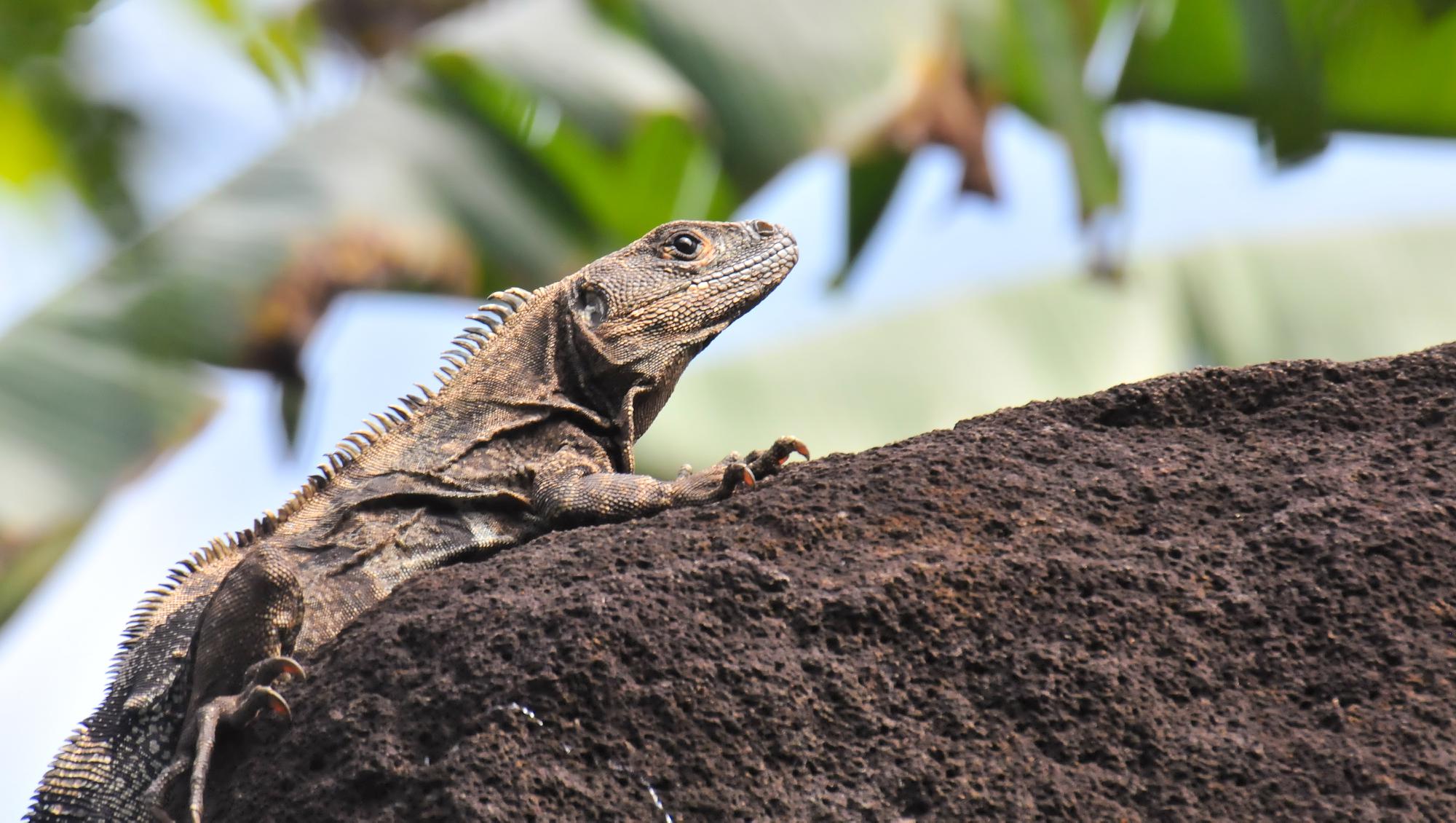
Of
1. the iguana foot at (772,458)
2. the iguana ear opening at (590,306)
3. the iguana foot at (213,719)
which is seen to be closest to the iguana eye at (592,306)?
the iguana ear opening at (590,306)

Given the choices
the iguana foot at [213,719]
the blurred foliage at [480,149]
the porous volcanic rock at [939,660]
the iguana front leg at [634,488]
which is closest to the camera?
the porous volcanic rock at [939,660]

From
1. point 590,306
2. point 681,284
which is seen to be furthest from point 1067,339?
point 590,306

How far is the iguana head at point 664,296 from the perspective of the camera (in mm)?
5945

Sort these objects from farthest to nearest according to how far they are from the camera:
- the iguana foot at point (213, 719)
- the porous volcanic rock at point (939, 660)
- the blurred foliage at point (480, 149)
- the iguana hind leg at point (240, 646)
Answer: the blurred foliage at point (480, 149)
the iguana hind leg at point (240, 646)
the iguana foot at point (213, 719)
the porous volcanic rock at point (939, 660)

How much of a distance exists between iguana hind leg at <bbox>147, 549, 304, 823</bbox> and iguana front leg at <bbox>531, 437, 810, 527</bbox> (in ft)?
2.83

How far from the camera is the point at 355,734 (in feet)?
13.6

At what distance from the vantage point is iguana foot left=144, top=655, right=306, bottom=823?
4324 millimetres

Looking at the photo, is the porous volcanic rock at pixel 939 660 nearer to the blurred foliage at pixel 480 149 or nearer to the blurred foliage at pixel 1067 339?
the blurred foliage at pixel 480 149

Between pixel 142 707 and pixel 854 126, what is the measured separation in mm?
4515

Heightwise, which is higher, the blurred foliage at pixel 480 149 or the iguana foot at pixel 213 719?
the blurred foliage at pixel 480 149

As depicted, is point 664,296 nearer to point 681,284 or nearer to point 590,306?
point 681,284

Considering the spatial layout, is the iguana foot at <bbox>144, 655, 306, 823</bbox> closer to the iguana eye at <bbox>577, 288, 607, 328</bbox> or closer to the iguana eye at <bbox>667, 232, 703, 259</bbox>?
the iguana eye at <bbox>577, 288, 607, 328</bbox>

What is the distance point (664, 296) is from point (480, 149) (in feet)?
8.55

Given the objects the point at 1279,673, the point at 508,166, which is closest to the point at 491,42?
the point at 508,166
